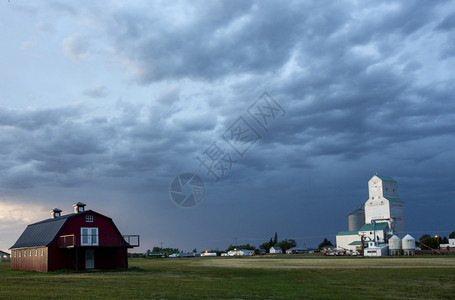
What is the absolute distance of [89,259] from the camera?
52.1 meters

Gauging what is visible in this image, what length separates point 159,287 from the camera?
27.7 metres

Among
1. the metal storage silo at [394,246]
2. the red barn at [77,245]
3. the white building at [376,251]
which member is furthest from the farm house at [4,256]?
the metal storage silo at [394,246]

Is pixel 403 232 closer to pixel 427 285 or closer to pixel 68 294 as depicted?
pixel 427 285

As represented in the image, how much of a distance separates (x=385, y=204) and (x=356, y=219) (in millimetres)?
26088

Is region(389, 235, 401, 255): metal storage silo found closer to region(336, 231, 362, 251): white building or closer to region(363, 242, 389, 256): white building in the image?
region(363, 242, 389, 256): white building

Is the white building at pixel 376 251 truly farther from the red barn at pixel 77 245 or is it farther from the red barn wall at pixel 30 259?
the red barn wall at pixel 30 259

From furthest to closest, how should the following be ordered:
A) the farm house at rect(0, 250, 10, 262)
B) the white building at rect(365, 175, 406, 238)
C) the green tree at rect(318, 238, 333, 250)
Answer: the green tree at rect(318, 238, 333, 250) → the white building at rect(365, 175, 406, 238) → the farm house at rect(0, 250, 10, 262)

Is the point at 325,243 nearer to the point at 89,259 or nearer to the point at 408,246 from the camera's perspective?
the point at 408,246

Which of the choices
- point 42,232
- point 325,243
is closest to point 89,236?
point 42,232

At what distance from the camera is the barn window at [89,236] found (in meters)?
51.6

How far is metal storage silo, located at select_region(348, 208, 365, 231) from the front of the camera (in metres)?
160

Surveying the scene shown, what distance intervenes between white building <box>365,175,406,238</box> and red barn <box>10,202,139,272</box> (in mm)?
97003

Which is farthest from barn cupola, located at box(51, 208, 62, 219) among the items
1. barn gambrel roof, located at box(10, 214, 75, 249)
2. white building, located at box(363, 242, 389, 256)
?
Answer: white building, located at box(363, 242, 389, 256)

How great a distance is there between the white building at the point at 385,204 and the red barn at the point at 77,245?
97.0 metres
